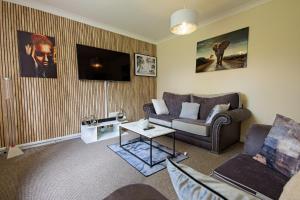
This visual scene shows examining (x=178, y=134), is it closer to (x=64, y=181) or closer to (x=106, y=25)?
(x=64, y=181)

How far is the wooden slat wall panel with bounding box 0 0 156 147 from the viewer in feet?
8.13

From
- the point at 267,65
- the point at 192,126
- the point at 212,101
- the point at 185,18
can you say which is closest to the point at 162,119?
the point at 192,126

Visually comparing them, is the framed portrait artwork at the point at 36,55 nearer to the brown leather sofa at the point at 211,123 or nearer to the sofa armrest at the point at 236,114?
the brown leather sofa at the point at 211,123

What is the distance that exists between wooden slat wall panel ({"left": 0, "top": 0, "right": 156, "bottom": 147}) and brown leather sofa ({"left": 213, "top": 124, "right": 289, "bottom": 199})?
3.06 m

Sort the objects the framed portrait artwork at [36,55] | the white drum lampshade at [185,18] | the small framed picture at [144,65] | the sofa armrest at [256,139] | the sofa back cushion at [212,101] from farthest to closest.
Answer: the small framed picture at [144,65]
the sofa back cushion at [212,101]
the framed portrait artwork at [36,55]
the white drum lampshade at [185,18]
the sofa armrest at [256,139]

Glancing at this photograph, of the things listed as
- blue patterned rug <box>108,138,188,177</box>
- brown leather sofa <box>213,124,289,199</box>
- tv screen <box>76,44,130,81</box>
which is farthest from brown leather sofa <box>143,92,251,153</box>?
tv screen <box>76,44,130,81</box>

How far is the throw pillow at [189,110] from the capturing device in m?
3.14

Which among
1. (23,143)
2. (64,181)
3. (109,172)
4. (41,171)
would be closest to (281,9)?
(109,172)

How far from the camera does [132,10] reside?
290cm

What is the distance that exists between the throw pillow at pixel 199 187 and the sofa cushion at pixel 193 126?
6.96 feet

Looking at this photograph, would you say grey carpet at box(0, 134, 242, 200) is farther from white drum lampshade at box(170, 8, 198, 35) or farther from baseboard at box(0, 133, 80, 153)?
white drum lampshade at box(170, 8, 198, 35)

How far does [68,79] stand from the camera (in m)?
3.11

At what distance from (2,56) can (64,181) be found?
7.66 feet

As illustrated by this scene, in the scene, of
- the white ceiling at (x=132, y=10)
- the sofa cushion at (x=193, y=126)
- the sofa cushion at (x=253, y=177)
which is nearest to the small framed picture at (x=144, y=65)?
the white ceiling at (x=132, y=10)
